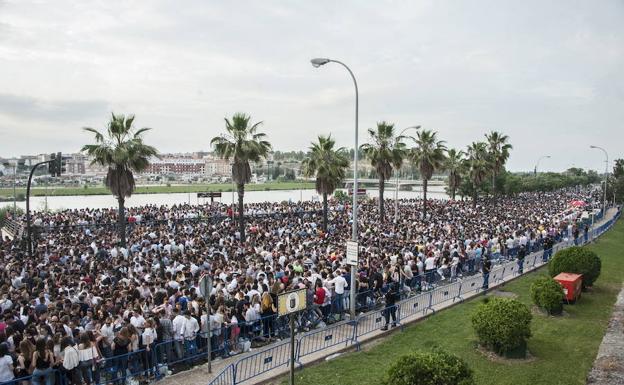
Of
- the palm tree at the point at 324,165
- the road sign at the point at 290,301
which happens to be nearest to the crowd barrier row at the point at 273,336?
the road sign at the point at 290,301

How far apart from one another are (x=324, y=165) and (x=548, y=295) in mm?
18446

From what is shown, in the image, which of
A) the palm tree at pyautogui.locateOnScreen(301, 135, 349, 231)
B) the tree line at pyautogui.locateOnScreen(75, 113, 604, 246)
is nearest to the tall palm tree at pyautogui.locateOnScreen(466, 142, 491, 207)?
the tree line at pyautogui.locateOnScreen(75, 113, 604, 246)

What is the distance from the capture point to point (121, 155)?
23234 millimetres

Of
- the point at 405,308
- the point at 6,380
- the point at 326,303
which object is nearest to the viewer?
the point at 6,380

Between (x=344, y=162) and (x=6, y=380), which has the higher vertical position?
(x=344, y=162)

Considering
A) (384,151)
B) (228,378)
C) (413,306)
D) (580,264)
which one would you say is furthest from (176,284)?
(384,151)

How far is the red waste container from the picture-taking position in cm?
1616

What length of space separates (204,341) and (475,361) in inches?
270

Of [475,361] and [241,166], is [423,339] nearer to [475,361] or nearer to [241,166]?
[475,361]

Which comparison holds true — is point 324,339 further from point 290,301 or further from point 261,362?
point 290,301

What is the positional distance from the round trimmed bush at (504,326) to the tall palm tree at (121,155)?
60.9 feet

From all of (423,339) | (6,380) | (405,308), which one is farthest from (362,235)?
(6,380)

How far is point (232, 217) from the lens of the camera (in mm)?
36188

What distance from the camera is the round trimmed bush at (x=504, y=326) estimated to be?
11266 mm
